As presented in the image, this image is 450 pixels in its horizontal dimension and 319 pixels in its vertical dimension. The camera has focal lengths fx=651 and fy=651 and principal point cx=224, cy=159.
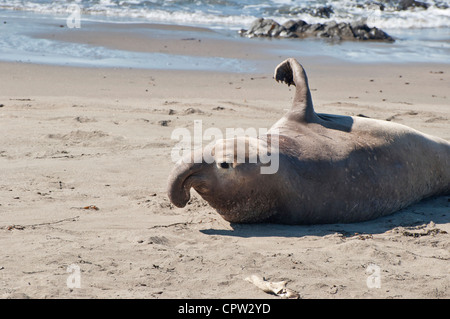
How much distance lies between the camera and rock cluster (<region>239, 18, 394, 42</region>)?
58.4 feet

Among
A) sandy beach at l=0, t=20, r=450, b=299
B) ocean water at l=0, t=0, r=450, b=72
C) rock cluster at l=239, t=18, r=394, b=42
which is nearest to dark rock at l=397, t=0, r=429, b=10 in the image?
ocean water at l=0, t=0, r=450, b=72

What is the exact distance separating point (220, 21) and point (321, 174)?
57.7 feet

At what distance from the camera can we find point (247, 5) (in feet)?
82.6

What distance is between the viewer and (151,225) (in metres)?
4.69

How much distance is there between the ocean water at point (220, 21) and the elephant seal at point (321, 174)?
720 centimetres

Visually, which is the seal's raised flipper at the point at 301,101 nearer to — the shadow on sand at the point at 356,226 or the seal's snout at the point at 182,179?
the shadow on sand at the point at 356,226

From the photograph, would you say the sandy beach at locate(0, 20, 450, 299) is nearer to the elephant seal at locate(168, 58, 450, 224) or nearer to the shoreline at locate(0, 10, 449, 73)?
the elephant seal at locate(168, 58, 450, 224)

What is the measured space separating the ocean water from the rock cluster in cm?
63

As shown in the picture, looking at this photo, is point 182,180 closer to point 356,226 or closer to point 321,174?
point 321,174

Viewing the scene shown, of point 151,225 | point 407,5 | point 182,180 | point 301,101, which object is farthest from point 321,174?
point 407,5

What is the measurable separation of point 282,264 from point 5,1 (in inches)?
822

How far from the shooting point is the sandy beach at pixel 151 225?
3654 mm

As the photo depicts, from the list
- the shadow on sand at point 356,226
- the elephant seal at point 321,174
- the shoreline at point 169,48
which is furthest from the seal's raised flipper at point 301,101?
the shoreline at point 169,48
